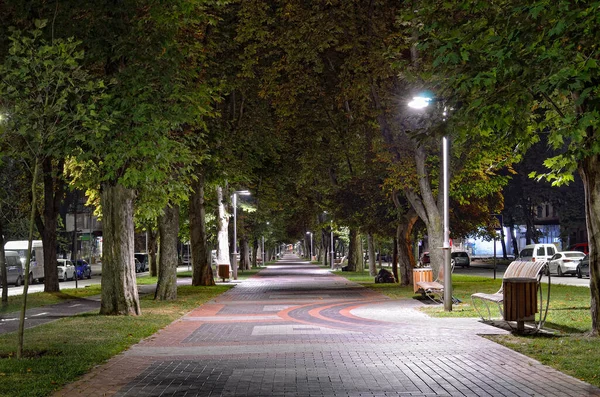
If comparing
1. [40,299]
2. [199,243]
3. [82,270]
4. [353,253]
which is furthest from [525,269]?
[353,253]

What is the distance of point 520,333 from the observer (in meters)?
14.0

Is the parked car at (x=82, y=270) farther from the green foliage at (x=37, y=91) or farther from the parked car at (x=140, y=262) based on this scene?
the green foliage at (x=37, y=91)

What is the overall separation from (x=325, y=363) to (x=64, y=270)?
44823 millimetres

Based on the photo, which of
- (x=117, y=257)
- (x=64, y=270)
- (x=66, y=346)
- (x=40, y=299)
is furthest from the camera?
(x=64, y=270)

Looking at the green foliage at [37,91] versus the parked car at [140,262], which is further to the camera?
the parked car at [140,262]

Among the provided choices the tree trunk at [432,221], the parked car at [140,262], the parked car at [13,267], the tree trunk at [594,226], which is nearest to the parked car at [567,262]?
the tree trunk at [432,221]

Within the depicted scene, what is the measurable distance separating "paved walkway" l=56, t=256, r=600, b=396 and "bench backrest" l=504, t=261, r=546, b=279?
3.78 ft

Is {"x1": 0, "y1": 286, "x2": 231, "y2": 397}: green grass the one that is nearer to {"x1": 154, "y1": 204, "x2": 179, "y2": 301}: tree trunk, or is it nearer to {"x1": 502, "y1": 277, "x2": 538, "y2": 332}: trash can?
{"x1": 154, "y1": 204, "x2": 179, "y2": 301}: tree trunk

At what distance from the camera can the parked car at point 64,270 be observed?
52406mm

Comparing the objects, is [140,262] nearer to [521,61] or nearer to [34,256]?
[34,256]

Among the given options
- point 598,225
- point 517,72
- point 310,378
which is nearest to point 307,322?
point 598,225

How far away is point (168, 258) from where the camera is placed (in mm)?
26766

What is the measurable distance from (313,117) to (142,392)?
29.5 m

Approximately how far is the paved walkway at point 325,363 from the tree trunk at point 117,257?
6.71 feet
